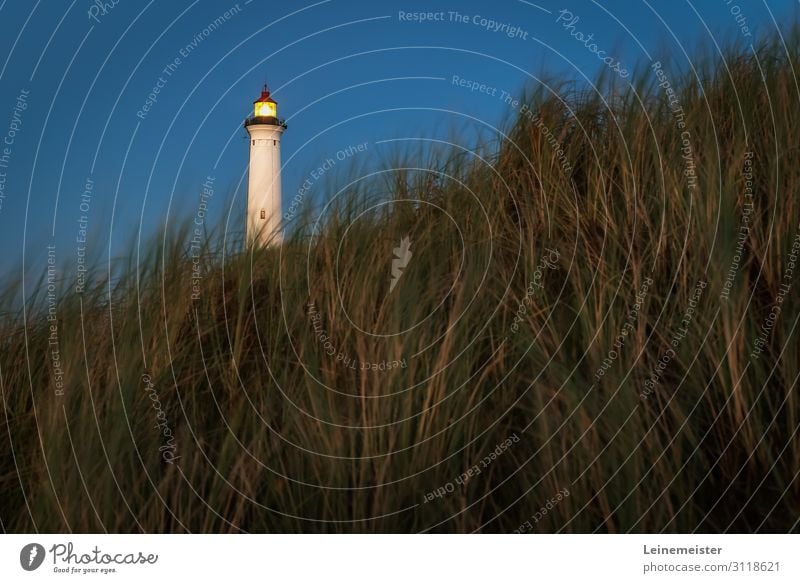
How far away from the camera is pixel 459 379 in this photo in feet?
10.1

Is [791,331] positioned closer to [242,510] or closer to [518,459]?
[518,459]

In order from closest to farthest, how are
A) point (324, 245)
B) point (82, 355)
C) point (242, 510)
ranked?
point (242, 510), point (82, 355), point (324, 245)

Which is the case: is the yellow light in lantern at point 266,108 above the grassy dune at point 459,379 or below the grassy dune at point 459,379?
above

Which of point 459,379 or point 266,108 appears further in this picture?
point 266,108

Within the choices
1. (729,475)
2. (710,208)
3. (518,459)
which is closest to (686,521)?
(729,475)

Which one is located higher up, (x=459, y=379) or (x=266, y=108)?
(x=266, y=108)

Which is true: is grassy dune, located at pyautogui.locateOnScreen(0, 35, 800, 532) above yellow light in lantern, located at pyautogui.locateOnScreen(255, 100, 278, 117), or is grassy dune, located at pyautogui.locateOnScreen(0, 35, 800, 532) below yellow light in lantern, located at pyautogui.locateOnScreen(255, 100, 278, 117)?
below

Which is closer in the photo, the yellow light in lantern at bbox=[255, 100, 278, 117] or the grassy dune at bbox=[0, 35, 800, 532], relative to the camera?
the grassy dune at bbox=[0, 35, 800, 532]

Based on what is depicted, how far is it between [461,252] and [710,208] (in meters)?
0.98

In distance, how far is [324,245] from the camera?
3.65m

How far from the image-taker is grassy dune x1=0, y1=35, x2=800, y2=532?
3014 mm

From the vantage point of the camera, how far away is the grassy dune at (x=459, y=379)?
3.01m

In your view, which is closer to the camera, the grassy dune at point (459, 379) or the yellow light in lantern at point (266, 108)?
the grassy dune at point (459, 379)
